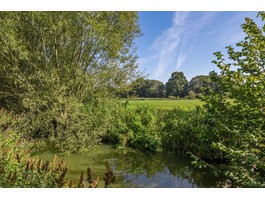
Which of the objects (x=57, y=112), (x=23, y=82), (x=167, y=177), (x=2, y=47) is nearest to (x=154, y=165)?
(x=167, y=177)

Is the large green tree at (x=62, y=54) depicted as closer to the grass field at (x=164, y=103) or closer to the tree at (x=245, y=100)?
the grass field at (x=164, y=103)

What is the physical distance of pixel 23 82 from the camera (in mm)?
7445

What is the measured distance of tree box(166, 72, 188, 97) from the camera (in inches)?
246

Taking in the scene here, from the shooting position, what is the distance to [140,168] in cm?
624

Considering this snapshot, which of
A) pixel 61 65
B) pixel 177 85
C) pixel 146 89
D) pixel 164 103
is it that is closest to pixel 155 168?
pixel 177 85

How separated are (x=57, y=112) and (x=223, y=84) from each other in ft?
18.1

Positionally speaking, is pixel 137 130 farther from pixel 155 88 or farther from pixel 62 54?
pixel 62 54

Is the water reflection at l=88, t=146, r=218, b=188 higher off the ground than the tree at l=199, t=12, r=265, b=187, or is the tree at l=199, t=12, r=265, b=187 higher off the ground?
the tree at l=199, t=12, r=265, b=187

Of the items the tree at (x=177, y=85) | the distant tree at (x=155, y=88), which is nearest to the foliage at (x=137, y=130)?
the distant tree at (x=155, y=88)

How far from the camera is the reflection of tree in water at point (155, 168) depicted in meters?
5.38

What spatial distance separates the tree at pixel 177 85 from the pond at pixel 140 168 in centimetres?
232

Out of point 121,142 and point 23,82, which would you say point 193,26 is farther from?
point 23,82

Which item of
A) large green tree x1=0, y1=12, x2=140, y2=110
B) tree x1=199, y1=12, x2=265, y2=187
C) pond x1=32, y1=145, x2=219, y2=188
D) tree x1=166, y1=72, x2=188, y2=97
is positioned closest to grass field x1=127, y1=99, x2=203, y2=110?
tree x1=166, y1=72, x2=188, y2=97

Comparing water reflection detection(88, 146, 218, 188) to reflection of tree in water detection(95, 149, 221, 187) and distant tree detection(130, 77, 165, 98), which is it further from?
distant tree detection(130, 77, 165, 98)
